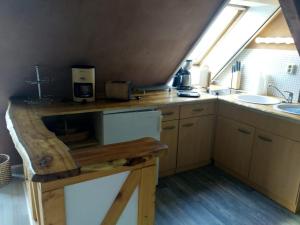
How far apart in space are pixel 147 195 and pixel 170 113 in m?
1.43

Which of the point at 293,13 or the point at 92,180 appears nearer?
the point at 92,180

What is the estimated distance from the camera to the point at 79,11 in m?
1.85

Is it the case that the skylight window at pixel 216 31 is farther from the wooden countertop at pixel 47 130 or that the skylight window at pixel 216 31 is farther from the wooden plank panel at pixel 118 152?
the wooden plank panel at pixel 118 152

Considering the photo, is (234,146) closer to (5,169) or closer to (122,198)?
(122,198)

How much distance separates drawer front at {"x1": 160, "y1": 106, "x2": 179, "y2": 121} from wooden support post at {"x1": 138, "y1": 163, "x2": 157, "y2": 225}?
1344mm

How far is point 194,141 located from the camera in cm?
283

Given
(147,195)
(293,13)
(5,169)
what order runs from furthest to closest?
1. (5,169)
2. (293,13)
3. (147,195)

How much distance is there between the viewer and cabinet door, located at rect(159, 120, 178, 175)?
259cm

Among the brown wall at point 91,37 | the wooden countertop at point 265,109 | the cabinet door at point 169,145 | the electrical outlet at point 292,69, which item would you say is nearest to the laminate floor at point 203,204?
the cabinet door at point 169,145

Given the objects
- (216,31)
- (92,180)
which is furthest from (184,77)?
(92,180)

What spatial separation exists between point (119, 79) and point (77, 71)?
0.58 meters

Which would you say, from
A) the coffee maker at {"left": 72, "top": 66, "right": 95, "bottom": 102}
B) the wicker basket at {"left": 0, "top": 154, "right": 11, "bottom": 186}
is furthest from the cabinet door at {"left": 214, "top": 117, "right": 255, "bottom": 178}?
the wicker basket at {"left": 0, "top": 154, "right": 11, "bottom": 186}

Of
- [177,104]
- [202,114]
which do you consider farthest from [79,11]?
[202,114]

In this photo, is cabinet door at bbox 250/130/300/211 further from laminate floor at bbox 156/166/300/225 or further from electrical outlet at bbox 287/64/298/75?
electrical outlet at bbox 287/64/298/75
